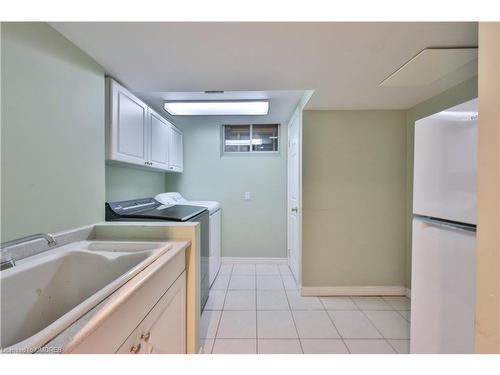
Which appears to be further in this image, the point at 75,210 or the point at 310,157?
the point at 310,157

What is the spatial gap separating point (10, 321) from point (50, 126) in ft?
2.92

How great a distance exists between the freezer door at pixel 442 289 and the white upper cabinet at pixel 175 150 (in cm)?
260

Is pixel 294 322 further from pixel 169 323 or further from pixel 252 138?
pixel 252 138

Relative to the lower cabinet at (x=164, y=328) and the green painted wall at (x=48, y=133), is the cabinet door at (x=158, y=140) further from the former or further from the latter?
the lower cabinet at (x=164, y=328)

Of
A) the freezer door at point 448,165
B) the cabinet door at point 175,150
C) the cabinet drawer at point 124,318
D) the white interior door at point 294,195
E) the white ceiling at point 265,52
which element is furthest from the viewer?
the cabinet door at point 175,150

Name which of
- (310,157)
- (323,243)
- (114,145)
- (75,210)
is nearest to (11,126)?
(75,210)

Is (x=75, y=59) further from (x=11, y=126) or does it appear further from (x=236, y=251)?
(x=236, y=251)

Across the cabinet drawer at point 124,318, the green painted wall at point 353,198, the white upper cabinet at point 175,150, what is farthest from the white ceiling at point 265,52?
the cabinet drawer at point 124,318

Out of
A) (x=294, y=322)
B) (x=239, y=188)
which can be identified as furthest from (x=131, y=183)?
(x=294, y=322)

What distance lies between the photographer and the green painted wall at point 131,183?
6.81ft

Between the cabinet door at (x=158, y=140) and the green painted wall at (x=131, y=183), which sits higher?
the cabinet door at (x=158, y=140)

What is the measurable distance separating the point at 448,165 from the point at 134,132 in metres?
2.19

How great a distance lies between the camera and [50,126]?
1.10 m

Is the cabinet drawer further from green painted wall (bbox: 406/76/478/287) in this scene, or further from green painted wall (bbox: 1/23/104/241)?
green painted wall (bbox: 406/76/478/287)
